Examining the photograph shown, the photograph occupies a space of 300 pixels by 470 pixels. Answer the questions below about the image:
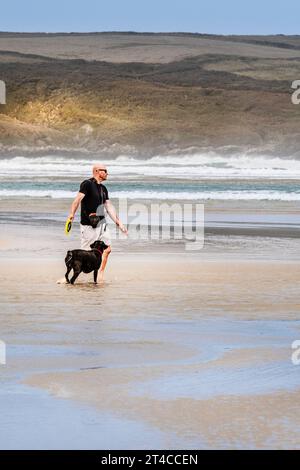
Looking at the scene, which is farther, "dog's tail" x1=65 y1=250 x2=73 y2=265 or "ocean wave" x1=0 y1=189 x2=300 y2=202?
"ocean wave" x1=0 y1=189 x2=300 y2=202

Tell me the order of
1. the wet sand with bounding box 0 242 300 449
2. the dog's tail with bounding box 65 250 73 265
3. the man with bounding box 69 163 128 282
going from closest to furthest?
the wet sand with bounding box 0 242 300 449 < the dog's tail with bounding box 65 250 73 265 < the man with bounding box 69 163 128 282

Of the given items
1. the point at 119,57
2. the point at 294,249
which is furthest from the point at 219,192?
the point at 119,57

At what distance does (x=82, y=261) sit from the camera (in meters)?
11.0

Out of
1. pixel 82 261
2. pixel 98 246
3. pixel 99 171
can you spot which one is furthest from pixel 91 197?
pixel 82 261

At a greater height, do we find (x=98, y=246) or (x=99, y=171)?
(x=99, y=171)

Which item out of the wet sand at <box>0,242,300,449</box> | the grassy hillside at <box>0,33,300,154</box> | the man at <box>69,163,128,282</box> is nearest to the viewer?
the wet sand at <box>0,242,300,449</box>

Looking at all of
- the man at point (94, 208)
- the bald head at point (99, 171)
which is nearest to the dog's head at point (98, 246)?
the man at point (94, 208)

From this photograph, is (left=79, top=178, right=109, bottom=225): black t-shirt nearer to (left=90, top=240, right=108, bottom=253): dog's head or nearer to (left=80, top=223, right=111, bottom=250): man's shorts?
(left=80, top=223, right=111, bottom=250): man's shorts

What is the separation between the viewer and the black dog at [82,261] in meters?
10.9

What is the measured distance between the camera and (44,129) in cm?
7900

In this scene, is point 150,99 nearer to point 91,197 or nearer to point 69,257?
point 91,197

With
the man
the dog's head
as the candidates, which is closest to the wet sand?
the dog's head

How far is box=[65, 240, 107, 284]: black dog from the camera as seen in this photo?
1095 cm
